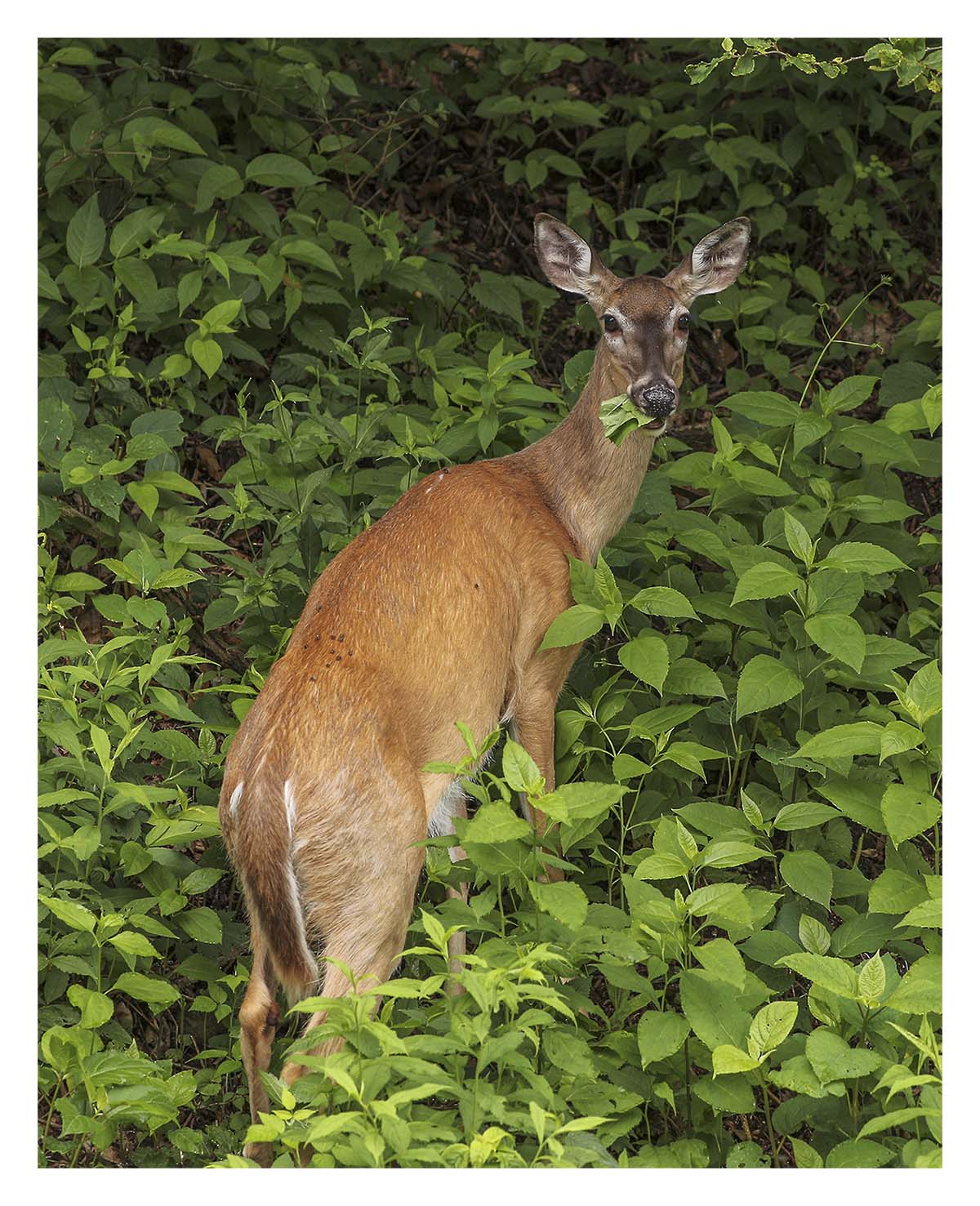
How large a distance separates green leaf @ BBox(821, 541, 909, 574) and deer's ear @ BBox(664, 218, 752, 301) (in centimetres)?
133

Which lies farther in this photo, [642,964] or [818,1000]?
[642,964]

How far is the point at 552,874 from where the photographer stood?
5270 millimetres

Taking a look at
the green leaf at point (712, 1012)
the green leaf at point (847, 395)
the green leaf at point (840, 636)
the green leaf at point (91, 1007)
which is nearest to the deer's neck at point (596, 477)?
the green leaf at point (847, 395)

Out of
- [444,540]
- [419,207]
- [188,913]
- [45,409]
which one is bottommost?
[188,913]

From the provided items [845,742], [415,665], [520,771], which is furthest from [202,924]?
[845,742]

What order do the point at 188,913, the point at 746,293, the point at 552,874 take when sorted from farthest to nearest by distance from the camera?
the point at 746,293 → the point at 552,874 → the point at 188,913

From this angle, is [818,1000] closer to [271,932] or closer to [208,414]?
[271,932]

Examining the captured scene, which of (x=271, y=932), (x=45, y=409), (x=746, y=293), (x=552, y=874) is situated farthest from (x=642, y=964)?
(x=746, y=293)

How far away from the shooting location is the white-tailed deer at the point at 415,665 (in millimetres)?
4332

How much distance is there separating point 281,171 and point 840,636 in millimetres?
4039

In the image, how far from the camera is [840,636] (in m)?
4.86

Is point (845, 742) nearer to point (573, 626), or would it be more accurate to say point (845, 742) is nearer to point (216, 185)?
point (573, 626)

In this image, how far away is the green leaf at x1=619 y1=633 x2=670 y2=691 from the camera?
496cm

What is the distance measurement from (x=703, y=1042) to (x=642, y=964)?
1018 mm
